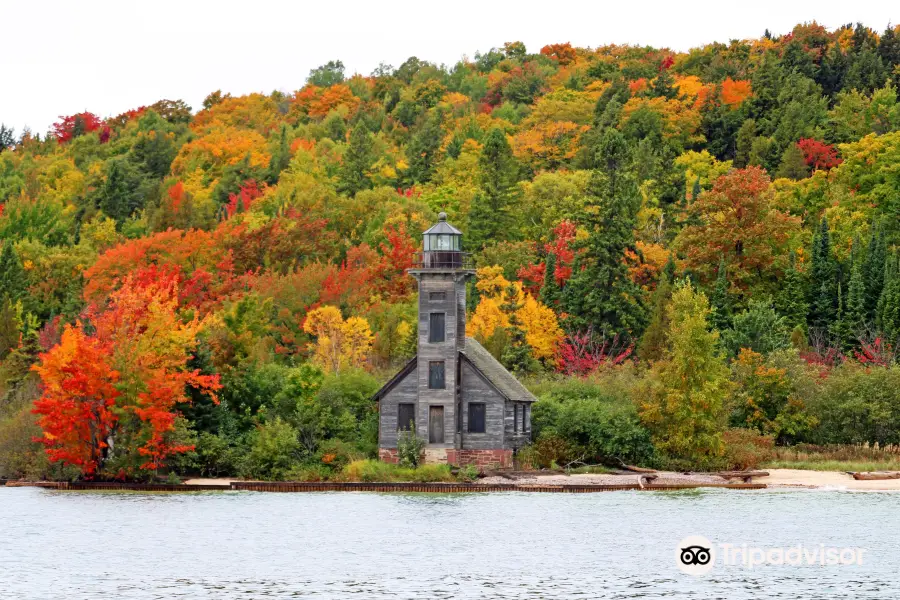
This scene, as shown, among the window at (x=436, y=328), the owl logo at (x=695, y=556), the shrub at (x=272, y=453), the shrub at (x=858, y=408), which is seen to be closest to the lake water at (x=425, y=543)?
the owl logo at (x=695, y=556)

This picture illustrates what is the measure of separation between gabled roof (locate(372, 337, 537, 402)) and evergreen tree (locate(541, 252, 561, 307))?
80.6ft

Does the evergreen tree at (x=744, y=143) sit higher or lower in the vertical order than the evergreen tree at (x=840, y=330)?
higher

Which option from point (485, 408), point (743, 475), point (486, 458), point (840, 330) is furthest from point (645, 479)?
point (840, 330)

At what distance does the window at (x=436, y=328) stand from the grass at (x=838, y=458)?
57.9 feet

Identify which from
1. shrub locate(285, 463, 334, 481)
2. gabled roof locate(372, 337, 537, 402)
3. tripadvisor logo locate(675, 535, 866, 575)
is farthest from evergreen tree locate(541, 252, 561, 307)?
tripadvisor logo locate(675, 535, 866, 575)

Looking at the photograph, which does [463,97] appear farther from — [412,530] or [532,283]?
[412,530]

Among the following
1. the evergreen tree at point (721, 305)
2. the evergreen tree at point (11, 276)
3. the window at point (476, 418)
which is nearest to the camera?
the window at point (476, 418)

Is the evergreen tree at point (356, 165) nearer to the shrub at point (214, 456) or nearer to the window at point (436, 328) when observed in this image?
the window at point (436, 328)

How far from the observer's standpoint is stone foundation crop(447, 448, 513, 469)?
243 ft

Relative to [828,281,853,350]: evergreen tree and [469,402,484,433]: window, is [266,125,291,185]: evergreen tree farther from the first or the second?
[469,402,484,433]: window

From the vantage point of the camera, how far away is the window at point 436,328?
74.5m

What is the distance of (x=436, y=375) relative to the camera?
244 feet

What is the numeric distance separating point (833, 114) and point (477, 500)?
82.8m

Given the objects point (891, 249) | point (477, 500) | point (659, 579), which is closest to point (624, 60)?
point (891, 249)
